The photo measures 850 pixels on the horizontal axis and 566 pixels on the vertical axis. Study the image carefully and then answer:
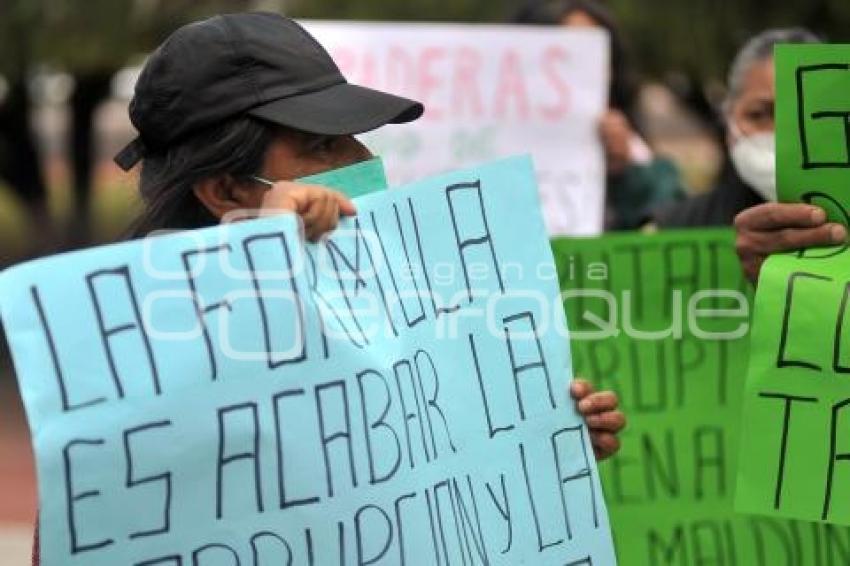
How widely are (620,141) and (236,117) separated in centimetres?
305

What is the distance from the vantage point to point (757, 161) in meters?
3.84

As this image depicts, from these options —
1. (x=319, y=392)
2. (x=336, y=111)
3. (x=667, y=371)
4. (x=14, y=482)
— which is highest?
(x=336, y=111)

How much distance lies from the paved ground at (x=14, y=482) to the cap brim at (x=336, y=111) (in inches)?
174

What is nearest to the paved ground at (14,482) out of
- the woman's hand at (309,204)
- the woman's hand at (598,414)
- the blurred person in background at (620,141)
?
the blurred person in background at (620,141)

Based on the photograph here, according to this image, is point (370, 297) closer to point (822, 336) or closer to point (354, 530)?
point (354, 530)

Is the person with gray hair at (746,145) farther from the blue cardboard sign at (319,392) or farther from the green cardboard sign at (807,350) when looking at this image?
the blue cardboard sign at (319,392)

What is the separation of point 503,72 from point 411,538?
340 cm

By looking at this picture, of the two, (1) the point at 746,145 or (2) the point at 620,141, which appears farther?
(2) the point at 620,141

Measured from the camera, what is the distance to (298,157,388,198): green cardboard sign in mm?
2359

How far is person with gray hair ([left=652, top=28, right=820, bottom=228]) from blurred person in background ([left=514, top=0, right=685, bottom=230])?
2.36ft

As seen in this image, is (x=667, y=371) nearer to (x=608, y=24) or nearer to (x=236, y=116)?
(x=236, y=116)

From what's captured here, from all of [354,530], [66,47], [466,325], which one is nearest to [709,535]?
[466,325]

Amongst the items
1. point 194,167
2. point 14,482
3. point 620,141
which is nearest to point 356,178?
point 194,167

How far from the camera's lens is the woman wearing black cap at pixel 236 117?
2332 mm
